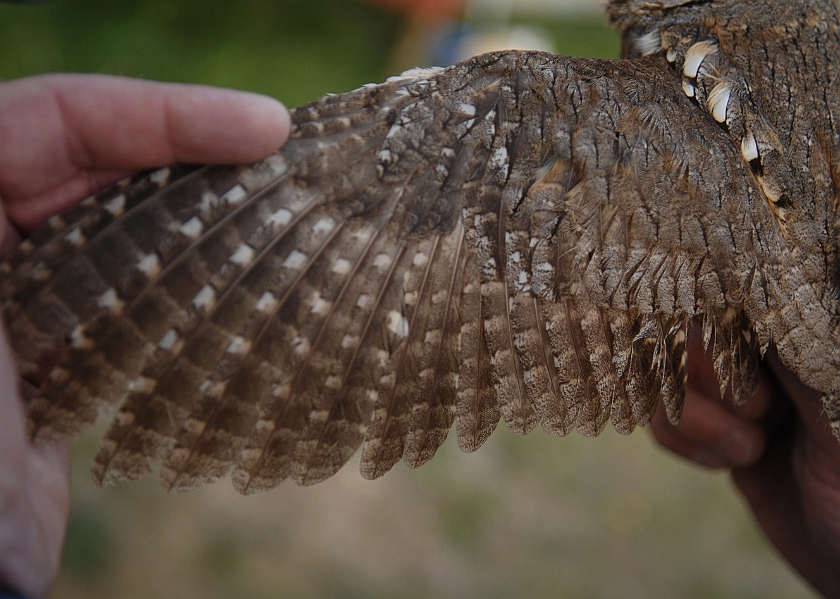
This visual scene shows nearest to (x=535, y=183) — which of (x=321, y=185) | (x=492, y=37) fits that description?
(x=321, y=185)

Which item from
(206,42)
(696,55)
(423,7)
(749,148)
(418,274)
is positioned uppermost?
(423,7)

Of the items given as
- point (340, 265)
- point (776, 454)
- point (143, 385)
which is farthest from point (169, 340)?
point (776, 454)

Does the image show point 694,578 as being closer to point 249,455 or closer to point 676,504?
point 676,504

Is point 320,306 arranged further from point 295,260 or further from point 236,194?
point 236,194

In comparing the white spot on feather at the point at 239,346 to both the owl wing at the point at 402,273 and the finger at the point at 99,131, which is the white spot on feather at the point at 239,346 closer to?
the owl wing at the point at 402,273

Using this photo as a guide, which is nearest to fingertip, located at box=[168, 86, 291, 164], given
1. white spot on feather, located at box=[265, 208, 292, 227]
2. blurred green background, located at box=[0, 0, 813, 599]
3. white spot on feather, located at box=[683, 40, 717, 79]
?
white spot on feather, located at box=[265, 208, 292, 227]
